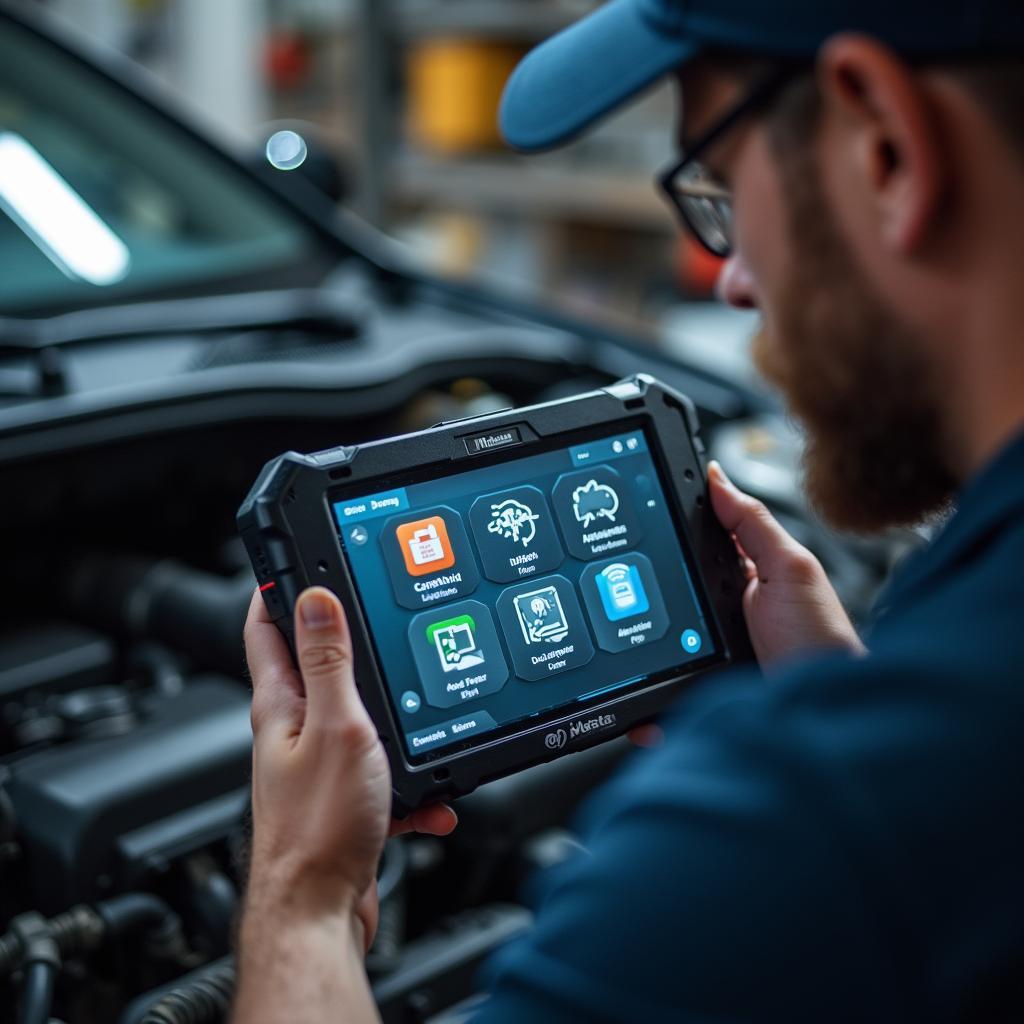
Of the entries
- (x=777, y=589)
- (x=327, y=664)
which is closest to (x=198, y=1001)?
(x=327, y=664)

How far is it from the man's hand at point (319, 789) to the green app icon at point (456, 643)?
0.43 ft

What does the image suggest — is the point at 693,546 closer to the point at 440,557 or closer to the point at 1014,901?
the point at 440,557

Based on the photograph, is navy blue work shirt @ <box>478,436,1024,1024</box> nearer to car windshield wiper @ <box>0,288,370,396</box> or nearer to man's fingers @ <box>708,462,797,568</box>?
man's fingers @ <box>708,462,797,568</box>

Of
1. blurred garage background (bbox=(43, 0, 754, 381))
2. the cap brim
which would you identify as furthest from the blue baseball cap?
blurred garage background (bbox=(43, 0, 754, 381))

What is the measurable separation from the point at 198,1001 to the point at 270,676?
0.30 meters

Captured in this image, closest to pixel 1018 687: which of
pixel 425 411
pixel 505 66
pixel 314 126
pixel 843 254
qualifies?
pixel 843 254

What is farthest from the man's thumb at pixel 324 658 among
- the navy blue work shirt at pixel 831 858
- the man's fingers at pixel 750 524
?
the man's fingers at pixel 750 524

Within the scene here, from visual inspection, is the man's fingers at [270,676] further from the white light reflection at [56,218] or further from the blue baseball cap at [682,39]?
the white light reflection at [56,218]

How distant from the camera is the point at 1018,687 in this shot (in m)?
0.45

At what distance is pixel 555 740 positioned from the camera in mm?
821

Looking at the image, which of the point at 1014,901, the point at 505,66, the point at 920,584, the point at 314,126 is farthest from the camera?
the point at 314,126

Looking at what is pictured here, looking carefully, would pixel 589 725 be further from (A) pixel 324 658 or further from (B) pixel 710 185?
(B) pixel 710 185

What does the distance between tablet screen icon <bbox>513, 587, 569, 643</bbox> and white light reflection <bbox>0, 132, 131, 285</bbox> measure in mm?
876

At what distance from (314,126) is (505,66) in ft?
3.53
